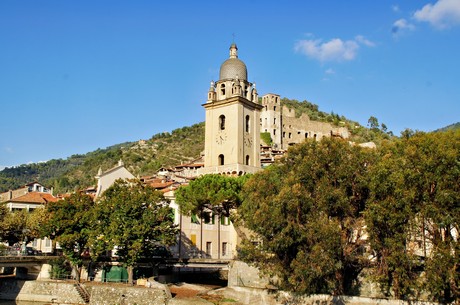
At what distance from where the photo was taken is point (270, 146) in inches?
4887

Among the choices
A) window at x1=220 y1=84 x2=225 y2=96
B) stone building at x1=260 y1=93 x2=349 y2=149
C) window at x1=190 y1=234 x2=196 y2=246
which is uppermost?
stone building at x1=260 y1=93 x2=349 y2=149

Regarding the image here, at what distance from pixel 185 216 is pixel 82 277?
35.3 feet

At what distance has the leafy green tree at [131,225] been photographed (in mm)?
38688

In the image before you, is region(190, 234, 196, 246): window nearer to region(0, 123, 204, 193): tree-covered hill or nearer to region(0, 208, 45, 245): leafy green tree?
region(0, 208, 45, 245): leafy green tree

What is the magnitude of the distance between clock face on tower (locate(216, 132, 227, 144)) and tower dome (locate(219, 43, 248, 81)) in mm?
6900

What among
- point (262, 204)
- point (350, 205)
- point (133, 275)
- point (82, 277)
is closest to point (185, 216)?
point (133, 275)

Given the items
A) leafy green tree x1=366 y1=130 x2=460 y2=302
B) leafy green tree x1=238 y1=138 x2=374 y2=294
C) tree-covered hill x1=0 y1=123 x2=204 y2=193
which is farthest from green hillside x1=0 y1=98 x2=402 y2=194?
leafy green tree x1=366 y1=130 x2=460 y2=302

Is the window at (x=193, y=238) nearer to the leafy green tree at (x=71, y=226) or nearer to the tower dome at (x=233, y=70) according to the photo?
the leafy green tree at (x=71, y=226)

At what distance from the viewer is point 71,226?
41750 millimetres

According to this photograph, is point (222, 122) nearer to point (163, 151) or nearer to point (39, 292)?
point (39, 292)

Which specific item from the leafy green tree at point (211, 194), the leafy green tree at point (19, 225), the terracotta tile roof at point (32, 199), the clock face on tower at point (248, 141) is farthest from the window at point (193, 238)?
the terracotta tile roof at point (32, 199)

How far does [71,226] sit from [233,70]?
91.5 feet

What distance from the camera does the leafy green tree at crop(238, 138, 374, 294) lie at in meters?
29.8

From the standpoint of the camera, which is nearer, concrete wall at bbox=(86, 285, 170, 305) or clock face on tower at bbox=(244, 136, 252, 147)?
concrete wall at bbox=(86, 285, 170, 305)
